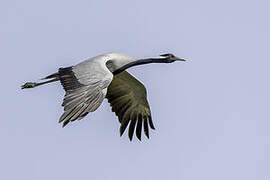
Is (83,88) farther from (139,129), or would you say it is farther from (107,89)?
(139,129)

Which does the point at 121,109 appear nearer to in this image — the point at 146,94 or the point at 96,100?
the point at 146,94

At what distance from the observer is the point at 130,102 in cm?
2377

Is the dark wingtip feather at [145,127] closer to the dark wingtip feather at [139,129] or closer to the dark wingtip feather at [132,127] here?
the dark wingtip feather at [139,129]

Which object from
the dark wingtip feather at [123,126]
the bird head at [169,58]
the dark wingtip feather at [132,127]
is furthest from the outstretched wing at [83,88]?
the dark wingtip feather at [132,127]

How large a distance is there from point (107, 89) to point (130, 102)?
1.18 metres

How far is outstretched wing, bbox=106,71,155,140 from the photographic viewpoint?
2330 centimetres

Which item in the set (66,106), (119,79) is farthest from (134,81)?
(66,106)

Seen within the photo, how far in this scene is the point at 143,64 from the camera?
72.5 feet

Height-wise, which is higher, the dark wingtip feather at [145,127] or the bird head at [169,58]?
the bird head at [169,58]

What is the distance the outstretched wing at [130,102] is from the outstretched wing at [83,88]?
3.02 m

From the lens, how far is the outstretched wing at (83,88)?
1753 centimetres

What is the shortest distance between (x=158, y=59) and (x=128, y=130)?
234 centimetres

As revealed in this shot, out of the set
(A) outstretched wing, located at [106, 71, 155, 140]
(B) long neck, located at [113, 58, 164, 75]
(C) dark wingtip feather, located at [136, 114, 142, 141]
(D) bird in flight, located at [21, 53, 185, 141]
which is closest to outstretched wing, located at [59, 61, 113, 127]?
(D) bird in flight, located at [21, 53, 185, 141]

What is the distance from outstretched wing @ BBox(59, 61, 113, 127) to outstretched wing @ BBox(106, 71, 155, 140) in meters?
3.02
